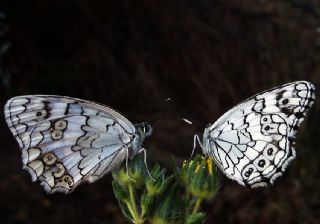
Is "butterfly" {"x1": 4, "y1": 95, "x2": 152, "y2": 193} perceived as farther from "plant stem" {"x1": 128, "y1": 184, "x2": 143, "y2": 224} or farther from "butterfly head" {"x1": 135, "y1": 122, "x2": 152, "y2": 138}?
"plant stem" {"x1": 128, "y1": 184, "x2": 143, "y2": 224}

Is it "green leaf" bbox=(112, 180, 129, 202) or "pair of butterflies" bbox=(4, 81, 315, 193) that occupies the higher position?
"pair of butterflies" bbox=(4, 81, 315, 193)

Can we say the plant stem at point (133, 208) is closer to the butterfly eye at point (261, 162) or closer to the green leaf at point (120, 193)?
the green leaf at point (120, 193)

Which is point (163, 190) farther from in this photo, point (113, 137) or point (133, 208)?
point (113, 137)

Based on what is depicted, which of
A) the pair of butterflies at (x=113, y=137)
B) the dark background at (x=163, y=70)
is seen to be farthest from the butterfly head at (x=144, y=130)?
the dark background at (x=163, y=70)

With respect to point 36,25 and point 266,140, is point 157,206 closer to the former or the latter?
point 266,140

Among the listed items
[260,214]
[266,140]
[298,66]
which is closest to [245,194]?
[260,214]

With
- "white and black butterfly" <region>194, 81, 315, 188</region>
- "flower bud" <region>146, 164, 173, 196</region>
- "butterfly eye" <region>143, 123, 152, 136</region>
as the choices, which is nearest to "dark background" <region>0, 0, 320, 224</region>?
"white and black butterfly" <region>194, 81, 315, 188</region>
